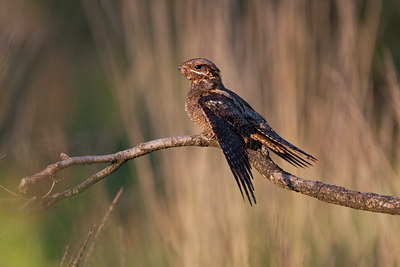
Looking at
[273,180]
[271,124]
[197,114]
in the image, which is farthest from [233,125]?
[271,124]

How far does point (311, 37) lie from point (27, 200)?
8.64 feet

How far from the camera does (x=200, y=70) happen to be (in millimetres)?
2240

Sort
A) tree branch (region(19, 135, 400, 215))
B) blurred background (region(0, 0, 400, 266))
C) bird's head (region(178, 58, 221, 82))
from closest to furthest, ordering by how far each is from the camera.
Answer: tree branch (region(19, 135, 400, 215)), bird's head (region(178, 58, 221, 82)), blurred background (region(0, 0, 400, 266))

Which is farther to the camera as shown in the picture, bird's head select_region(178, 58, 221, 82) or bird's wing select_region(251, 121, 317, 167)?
bird's head select_region(178, 58, 221, 82)

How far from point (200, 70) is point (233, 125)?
47 cm

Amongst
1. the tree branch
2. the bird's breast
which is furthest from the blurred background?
the tree branch

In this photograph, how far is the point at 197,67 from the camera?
2250mm

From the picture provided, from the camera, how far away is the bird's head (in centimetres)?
223

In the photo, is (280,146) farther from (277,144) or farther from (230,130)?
(230,130)

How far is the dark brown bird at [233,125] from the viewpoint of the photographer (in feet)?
5.49

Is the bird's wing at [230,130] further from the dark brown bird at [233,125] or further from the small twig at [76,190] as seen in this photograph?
the small twig at [76,190]

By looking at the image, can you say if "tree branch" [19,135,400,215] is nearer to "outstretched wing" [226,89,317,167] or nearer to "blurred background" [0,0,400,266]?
"outstretched wing" [226,89,317,167]

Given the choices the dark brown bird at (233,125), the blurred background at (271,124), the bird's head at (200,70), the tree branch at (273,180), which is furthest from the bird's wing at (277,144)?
the blurred background at (271,124)

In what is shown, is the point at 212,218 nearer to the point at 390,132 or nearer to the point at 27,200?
the point at 390,132
